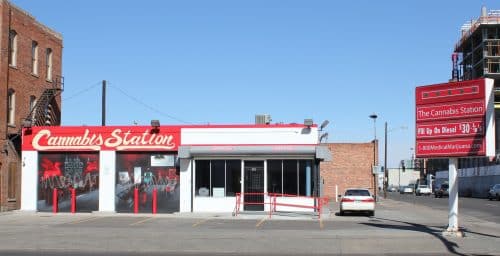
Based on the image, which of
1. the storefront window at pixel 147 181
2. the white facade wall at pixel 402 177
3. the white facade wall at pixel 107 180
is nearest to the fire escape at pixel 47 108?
the white facade wall at pixel 107 180

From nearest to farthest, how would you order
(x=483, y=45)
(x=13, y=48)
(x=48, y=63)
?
1. (x=13, y=48)
2. (x=48, y=63)
3. (x=483, y=45)

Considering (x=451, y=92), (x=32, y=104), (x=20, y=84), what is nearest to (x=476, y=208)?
(x=451, y=92)

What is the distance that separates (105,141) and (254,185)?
7878 mm

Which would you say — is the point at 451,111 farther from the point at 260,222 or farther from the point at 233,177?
the point at 233,177

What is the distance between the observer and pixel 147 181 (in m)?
32.1

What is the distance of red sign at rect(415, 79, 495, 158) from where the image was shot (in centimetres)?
2089

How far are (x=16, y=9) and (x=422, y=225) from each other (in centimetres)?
2271

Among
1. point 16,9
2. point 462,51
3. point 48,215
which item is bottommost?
point 48,215

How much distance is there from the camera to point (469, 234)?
20859mm

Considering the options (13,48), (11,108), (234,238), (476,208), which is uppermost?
(13,48)

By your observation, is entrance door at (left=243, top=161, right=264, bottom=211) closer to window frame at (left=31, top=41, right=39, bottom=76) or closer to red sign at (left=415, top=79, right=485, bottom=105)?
red sign at (left=415, top=79, right=485, bottom=105)

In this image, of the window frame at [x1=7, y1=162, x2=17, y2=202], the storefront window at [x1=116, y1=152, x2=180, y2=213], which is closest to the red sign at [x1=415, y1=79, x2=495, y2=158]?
the storefront window at [x1=116, y1=152, x2=180, y2=213]

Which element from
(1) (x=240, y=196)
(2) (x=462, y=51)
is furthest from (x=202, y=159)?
(2) (x=462, y=51)

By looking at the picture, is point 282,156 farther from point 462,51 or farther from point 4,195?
point 462,51
